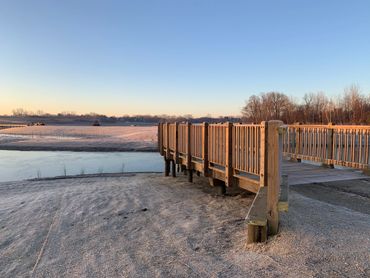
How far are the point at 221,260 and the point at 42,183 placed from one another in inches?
462

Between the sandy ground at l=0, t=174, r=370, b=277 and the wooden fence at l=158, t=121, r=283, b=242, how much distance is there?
1.35ft

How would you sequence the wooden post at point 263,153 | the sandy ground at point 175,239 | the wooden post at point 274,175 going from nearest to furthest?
the sandy ground at point 175,239 → the wooden post at point 274,175 → the wooden post at point 263,153

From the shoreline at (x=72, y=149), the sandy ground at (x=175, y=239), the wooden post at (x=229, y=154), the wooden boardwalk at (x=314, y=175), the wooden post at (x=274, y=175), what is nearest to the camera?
the sandy ground at (x=175, y=239)

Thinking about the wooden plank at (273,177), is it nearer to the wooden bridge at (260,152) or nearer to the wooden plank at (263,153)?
the wooden bridge at (260,152)

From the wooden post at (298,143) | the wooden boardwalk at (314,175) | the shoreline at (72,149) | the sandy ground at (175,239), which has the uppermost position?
the wooden post at (298,143)

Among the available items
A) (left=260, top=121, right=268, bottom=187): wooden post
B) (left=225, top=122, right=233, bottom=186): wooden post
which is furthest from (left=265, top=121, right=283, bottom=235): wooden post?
(left=225, top=122, right=233, bottom=186): wooden post

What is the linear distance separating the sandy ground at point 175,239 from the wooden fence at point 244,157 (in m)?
0.41

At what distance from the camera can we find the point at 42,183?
14797 mm

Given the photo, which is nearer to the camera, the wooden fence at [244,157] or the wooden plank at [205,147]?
the wooden fence at [244,157]

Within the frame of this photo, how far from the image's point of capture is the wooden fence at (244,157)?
220 inches

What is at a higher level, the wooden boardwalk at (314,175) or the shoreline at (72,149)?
the wooden boardwalk at (314,175)

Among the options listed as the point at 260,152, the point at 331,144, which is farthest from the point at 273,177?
the point at 331,144

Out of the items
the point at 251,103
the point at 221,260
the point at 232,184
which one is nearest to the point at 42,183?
the point at 232,184

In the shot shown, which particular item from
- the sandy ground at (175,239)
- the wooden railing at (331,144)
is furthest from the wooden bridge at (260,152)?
the sandy ground at (175,239)
